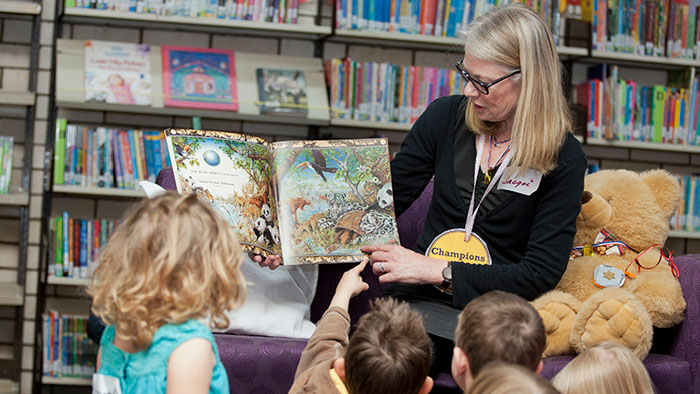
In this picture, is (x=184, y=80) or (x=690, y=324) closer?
(x=690, y=324)

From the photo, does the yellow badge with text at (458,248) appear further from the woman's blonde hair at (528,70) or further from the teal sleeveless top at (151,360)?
the teal sleeveless top at (151,360)

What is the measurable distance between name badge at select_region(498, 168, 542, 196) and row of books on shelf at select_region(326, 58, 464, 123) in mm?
1680

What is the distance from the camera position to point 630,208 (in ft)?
7.52

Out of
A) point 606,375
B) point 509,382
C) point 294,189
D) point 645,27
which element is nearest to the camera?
point 509,382

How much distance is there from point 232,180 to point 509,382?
112cm

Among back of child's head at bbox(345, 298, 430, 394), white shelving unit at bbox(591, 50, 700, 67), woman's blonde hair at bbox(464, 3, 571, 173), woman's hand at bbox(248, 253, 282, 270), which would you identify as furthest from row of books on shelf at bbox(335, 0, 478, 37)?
back of child's head at bbox(345, 298, 430, 394)

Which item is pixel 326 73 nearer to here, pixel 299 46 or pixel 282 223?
pixel 299 46

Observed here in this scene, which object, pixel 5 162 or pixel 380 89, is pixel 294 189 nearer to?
pixel 380 89

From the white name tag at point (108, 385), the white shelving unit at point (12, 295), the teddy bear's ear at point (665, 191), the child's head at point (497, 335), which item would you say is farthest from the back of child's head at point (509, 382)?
the white shelving unit at point (12, 295)

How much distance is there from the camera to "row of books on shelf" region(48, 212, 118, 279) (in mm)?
3379

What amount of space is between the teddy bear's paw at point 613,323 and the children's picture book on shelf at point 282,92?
6.04 feet

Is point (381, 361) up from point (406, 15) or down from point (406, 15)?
down

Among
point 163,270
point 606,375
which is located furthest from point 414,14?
point 163,270

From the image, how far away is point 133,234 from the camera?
4.12 ft
